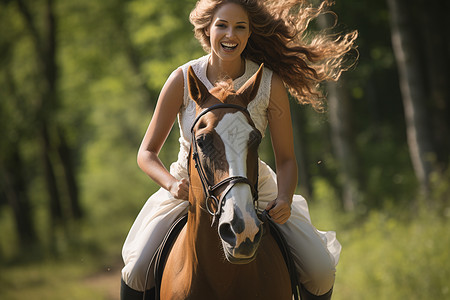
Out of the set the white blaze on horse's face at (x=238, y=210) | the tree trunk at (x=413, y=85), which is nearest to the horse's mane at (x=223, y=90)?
the white blaze on horse's face at (x=238, y=210)

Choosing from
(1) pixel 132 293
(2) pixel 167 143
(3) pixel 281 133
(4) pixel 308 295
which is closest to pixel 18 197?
(2) pixel 167 143

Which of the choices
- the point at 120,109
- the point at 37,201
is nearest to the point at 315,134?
the point at 120,109

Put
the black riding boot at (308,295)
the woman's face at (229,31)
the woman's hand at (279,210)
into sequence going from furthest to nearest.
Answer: the black riding boot at (308,295) → the woman's face at (229,31) → the woman's hand at (279,210)

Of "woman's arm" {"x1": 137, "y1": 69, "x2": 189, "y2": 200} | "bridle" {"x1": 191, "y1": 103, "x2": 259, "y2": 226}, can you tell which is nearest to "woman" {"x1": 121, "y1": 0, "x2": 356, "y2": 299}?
"woman's arm" {"x1": 137, "y1": 69, "x2": 189, "y2": 200}

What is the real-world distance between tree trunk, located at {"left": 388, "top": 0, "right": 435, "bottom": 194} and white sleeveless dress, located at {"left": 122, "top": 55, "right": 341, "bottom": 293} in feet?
22.2

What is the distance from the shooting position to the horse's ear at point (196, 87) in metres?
3.12

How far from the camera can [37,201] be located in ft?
113

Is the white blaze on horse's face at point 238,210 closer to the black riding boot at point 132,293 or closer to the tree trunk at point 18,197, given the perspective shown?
the black riding boot at point 132,293

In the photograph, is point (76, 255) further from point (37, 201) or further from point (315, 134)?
point (37, 201)

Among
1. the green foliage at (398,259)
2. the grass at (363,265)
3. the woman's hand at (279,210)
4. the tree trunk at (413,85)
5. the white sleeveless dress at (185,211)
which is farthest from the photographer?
the tree trunk at (413,85)

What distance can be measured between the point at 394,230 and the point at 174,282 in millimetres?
6577

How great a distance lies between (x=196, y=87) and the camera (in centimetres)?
317

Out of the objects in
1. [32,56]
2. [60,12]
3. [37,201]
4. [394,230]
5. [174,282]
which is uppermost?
[60,12]

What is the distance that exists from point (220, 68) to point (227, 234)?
135 centimetres
